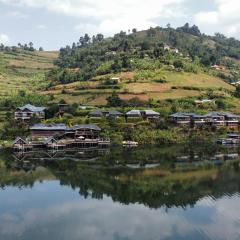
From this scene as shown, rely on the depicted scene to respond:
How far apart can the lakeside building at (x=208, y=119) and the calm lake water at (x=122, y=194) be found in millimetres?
11381

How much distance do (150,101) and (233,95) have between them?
73.4 feet

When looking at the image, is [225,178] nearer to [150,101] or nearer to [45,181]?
[45,181]

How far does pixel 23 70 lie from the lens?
14950 cm

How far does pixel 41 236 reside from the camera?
3631cm

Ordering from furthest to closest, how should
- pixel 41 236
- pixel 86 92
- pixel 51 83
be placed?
pixel 51 83, pixel 86 92, pixel 41 236

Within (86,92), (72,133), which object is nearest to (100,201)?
(72,133)

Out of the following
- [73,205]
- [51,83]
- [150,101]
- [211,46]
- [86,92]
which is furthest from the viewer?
[211,46]

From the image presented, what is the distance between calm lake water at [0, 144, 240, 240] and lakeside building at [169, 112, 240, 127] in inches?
448

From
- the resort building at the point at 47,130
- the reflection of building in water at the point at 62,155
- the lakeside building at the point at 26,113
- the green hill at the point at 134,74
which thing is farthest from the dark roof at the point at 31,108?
the reflection of building in water at the point at 62,155

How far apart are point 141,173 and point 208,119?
32.2 metres

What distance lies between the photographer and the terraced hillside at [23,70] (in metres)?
121

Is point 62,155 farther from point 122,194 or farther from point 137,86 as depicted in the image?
point 137,86

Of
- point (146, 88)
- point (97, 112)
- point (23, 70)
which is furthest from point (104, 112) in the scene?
point (23, 70)

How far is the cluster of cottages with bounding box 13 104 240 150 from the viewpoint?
3003 inches
